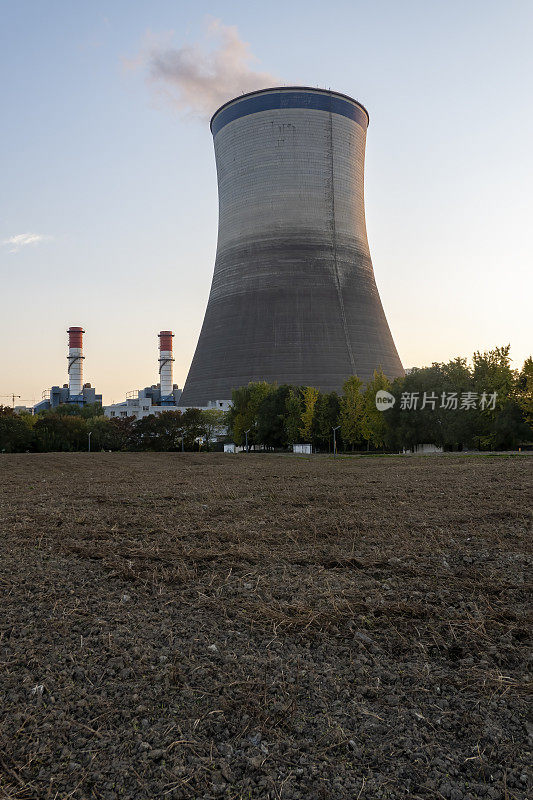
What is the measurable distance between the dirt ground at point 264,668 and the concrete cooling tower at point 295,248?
40885 millimetres

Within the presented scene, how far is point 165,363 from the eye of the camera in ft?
298

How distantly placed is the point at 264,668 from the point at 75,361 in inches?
3457

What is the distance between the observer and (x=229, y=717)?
2355mm

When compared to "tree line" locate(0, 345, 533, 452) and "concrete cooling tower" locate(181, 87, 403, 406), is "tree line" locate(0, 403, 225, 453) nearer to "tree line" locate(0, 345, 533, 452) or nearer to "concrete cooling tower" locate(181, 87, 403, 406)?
"tree line" locate(0, 345, 533, 452)

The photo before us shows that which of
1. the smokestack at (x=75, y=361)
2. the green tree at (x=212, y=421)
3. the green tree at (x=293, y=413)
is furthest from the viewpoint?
the smokestack at (x=75, y=361)

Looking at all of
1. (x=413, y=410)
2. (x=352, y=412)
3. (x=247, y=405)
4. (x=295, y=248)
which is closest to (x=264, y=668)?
(x=413, y=410)

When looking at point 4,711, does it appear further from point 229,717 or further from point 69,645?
point 229,717

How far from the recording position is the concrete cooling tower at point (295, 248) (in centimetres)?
4503

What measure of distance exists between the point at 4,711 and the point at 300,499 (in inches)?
299

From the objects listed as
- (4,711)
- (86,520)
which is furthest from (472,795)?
(86,520)

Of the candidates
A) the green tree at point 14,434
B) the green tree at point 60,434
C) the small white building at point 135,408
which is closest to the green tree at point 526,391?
the green tree at point 60,434

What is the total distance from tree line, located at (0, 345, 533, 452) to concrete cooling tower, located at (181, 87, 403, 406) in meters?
3.36

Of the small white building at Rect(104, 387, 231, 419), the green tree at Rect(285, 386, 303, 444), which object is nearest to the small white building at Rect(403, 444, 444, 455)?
the green tree at Rect(285, 386, 303, 444)

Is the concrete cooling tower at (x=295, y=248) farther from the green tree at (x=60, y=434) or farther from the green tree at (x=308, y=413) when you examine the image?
the green tree at (x=60, y=434)
